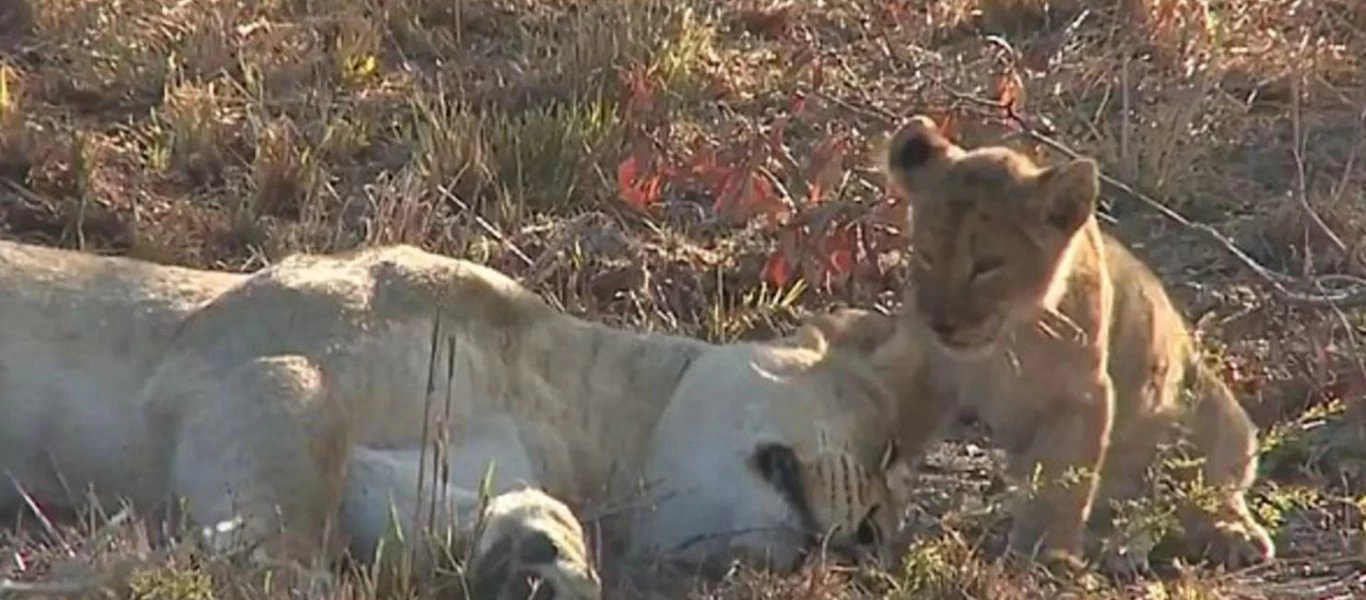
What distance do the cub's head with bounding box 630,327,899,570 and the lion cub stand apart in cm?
18

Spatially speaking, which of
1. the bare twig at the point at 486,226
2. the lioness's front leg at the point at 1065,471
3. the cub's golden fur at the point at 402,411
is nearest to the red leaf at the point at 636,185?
the bare twig at the point at 486,226

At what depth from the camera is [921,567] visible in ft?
14.0

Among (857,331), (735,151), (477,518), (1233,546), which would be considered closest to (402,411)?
(477,518)

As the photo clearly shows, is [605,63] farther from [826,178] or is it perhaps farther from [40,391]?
[40,391]

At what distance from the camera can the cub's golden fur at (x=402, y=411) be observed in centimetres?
423

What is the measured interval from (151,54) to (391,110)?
2.28 feet

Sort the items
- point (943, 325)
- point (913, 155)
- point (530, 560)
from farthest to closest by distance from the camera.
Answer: point (913, 155), point (943, 325), point (530, 560)

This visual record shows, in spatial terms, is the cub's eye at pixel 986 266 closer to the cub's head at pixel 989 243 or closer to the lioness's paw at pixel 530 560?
the cub's head at pixel 989 243

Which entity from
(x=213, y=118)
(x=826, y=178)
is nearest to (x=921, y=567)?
(x=826, y=178)

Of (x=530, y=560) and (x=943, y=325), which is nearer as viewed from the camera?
(x=530, y=560)

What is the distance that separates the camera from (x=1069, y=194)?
4391 mm

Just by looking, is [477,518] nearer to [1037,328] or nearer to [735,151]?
[1037,328]

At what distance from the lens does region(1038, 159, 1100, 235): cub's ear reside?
173 inches

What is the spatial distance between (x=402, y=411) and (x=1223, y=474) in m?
1.42
